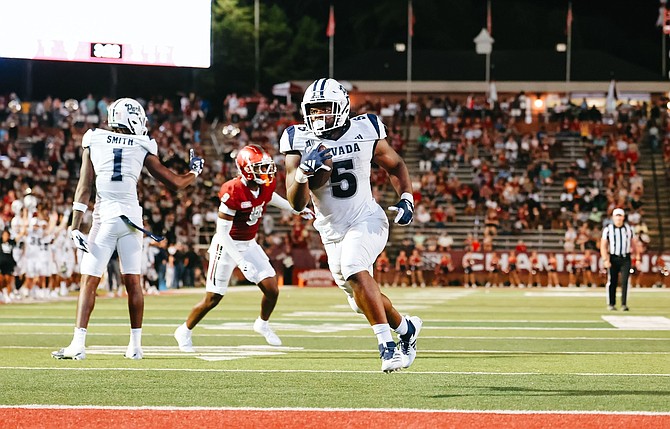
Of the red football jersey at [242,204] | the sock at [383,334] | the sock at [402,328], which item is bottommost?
the sock at [402,328]

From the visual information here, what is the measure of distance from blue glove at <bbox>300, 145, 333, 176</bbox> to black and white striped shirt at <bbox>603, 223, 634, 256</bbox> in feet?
38.6

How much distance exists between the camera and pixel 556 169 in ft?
117

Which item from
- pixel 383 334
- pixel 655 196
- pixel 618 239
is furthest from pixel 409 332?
pixel 655 196

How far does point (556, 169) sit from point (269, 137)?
8.72 m

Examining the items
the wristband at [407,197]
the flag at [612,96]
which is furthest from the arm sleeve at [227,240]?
the flag at [612,96]

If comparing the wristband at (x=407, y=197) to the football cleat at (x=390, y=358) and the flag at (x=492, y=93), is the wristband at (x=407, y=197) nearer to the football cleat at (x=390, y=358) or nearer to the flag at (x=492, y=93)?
the football cleat at (x=390, y=358)

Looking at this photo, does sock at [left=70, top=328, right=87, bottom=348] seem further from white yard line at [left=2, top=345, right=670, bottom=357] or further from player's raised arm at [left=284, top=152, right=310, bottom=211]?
player's raised arm at [left=284, top=152, right=310, bottom=211]

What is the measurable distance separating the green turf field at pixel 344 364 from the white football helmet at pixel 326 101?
1.63m

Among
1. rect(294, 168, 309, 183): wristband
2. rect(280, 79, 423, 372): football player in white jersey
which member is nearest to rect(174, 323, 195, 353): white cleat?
rect(280, 79, 423, 372): football player in white jersey

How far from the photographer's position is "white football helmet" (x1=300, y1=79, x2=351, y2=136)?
25.9ft

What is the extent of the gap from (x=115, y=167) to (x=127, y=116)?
0.40 metres

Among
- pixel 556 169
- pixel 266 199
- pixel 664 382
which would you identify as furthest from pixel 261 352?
pixel 556 169

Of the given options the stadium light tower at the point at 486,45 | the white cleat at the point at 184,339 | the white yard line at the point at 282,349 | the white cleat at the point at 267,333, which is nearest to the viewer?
the white yard line at the point at 282,349

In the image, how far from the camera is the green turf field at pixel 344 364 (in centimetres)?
694
